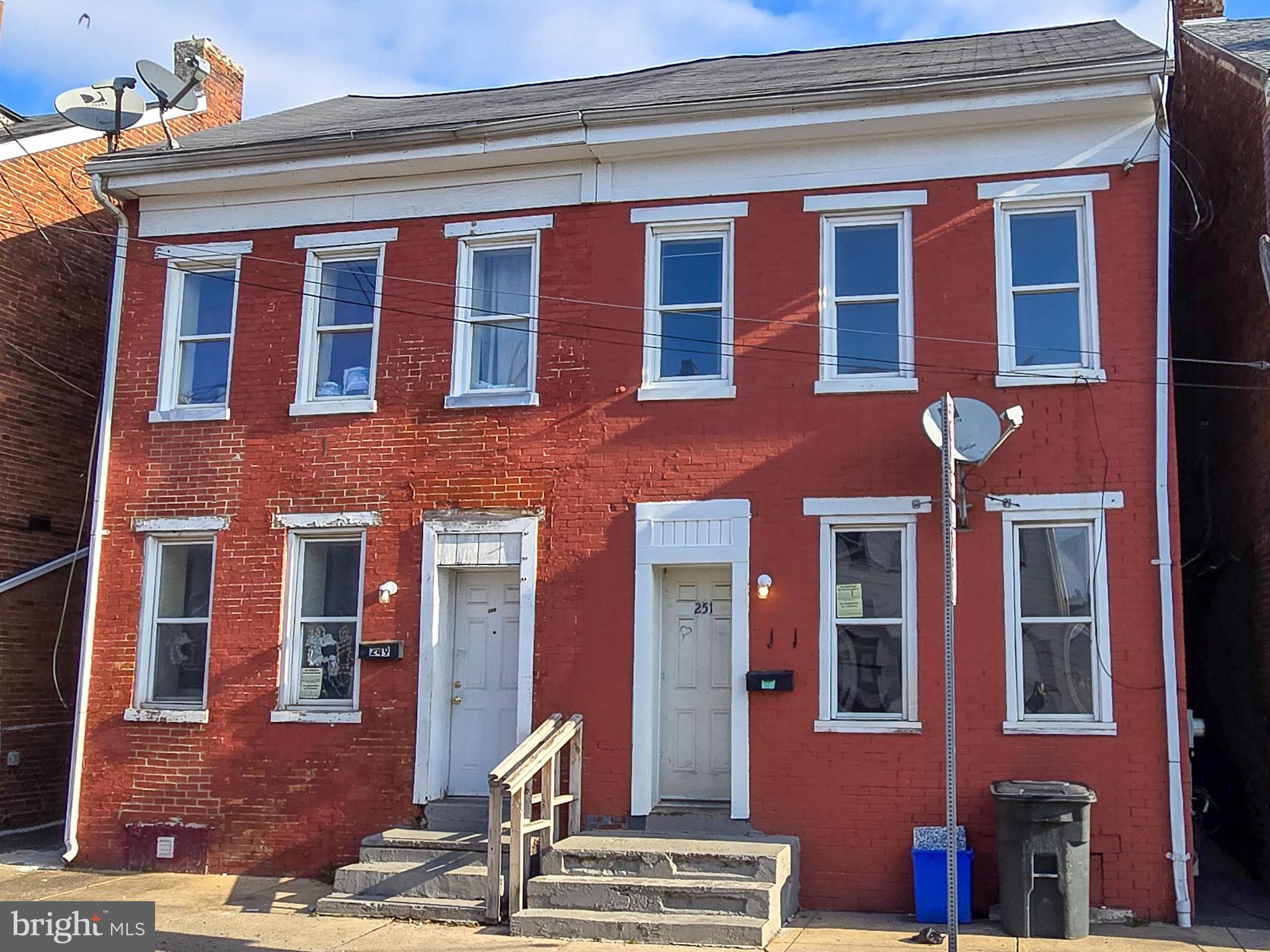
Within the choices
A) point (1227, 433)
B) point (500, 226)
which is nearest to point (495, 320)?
point (500, 226)

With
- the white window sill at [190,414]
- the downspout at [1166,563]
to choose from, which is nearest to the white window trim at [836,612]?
the downspout at [1166,563]

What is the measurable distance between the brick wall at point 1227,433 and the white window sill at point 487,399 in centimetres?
625

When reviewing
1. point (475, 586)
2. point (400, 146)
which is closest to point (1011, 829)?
point (475, 586)

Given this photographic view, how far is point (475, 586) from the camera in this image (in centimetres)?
1122

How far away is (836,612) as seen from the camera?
10.2 metres

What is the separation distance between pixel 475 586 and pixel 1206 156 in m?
8.15

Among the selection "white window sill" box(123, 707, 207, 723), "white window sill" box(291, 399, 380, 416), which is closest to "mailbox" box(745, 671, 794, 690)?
"white window sill" box(291, 399, 380, 416)

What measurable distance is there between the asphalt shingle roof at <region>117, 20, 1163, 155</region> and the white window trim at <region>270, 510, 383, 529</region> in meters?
3.58

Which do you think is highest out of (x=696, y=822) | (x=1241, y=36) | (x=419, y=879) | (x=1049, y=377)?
(x=1241, y=36)

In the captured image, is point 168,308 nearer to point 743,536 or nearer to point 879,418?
point 743,536

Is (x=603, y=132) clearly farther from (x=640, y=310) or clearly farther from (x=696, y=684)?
(x=696, y=684)

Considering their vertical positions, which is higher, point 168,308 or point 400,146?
point 400,146

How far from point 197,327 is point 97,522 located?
7.15ft

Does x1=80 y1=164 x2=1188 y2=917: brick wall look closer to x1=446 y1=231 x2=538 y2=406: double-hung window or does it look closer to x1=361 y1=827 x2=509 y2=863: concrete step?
x1=446 y1=231 x2=538 y2=406: double-hung window
